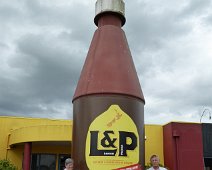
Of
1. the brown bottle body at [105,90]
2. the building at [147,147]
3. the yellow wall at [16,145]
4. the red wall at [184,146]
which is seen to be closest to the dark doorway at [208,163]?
the building at [147,147]

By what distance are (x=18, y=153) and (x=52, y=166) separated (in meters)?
2.09

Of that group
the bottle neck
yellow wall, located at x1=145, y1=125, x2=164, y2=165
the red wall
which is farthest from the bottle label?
yellow wall, located at x1=145, y1=125, x2=164, y2=165

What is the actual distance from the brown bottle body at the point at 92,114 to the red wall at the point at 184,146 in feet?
38.8

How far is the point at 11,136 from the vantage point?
759 inches

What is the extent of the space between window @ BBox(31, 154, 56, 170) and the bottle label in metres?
12.7

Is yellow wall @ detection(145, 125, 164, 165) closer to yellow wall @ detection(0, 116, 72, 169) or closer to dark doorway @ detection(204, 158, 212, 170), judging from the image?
dark doorway @ detection(204, 158, 212, 170)

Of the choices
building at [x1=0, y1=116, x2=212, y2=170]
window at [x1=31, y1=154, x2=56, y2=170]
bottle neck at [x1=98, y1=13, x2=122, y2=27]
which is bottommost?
window at [x1=31, y1=154, x2=56, y2=170]

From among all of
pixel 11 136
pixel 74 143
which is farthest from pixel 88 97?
pixel 11 136

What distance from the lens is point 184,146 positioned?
66.0 ft

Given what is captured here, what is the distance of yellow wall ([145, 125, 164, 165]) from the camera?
68.7 ft

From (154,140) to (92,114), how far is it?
13.7 m

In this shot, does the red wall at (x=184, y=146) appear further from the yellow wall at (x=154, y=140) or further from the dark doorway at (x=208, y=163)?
the dark doorway at (x=208, y=163)

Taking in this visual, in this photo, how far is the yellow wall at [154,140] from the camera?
68.7 ft

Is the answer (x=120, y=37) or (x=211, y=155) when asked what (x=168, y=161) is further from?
(x=120, y=37)
